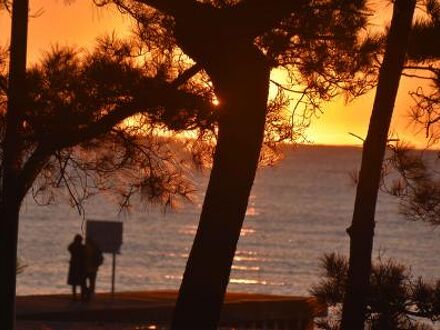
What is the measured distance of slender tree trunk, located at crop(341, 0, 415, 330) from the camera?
11992mm

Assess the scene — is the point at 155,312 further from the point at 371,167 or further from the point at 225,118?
the point at 225,118

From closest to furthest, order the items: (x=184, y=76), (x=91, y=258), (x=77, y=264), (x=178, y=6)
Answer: (x=178, y=6) → (x=184, y=76) → (x=77, y=264) → (x=91, y=258)

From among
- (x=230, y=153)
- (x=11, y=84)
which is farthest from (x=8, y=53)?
(x=230, y=153)

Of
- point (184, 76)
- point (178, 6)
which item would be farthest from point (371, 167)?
point (178, 6)

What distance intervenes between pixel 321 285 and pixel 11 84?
10.9ft

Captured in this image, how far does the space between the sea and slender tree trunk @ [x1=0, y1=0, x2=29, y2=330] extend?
27.3 metres

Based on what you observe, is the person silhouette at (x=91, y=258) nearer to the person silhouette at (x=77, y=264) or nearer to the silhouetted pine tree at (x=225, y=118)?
the person silhouette at (x=77, y=264)

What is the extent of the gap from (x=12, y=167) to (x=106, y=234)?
1383cm

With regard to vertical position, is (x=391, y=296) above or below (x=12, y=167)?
below

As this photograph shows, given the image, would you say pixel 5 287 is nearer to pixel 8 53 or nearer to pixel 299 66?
pixel 8 53

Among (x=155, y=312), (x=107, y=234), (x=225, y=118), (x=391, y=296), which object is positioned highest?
(x=225, y=118)

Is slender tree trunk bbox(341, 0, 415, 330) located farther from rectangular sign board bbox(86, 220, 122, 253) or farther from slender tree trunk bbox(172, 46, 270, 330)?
rectangular sign board bbox(86, 220, 122, 253)

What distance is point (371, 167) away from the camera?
39.9ft

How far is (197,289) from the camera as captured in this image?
9.95 m
